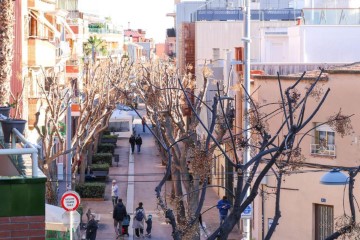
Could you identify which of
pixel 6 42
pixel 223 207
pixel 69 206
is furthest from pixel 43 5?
pixel 69 206

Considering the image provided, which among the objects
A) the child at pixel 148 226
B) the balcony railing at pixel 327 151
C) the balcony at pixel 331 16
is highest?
the balcony at pixel 331 16

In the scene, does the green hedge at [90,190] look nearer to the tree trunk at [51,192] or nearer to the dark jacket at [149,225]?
the tree trunk at [51,192]

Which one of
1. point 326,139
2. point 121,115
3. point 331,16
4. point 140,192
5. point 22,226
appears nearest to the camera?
point 22,226

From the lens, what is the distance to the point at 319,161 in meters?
26.1

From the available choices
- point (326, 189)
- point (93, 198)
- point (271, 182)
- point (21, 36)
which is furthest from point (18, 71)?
point (326, 189)

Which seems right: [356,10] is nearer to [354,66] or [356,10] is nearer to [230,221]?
→ [354,66]

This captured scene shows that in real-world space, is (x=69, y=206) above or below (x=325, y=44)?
below

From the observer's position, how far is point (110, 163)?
54.5m

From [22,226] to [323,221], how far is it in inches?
712

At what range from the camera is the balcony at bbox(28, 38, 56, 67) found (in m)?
38.0

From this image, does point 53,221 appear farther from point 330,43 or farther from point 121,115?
point 121,115

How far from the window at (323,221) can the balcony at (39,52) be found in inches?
612

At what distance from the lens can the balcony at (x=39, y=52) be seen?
38.0m

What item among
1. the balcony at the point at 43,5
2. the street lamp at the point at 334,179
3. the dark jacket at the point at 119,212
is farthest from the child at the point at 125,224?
the street lamp at the point at 334,179
